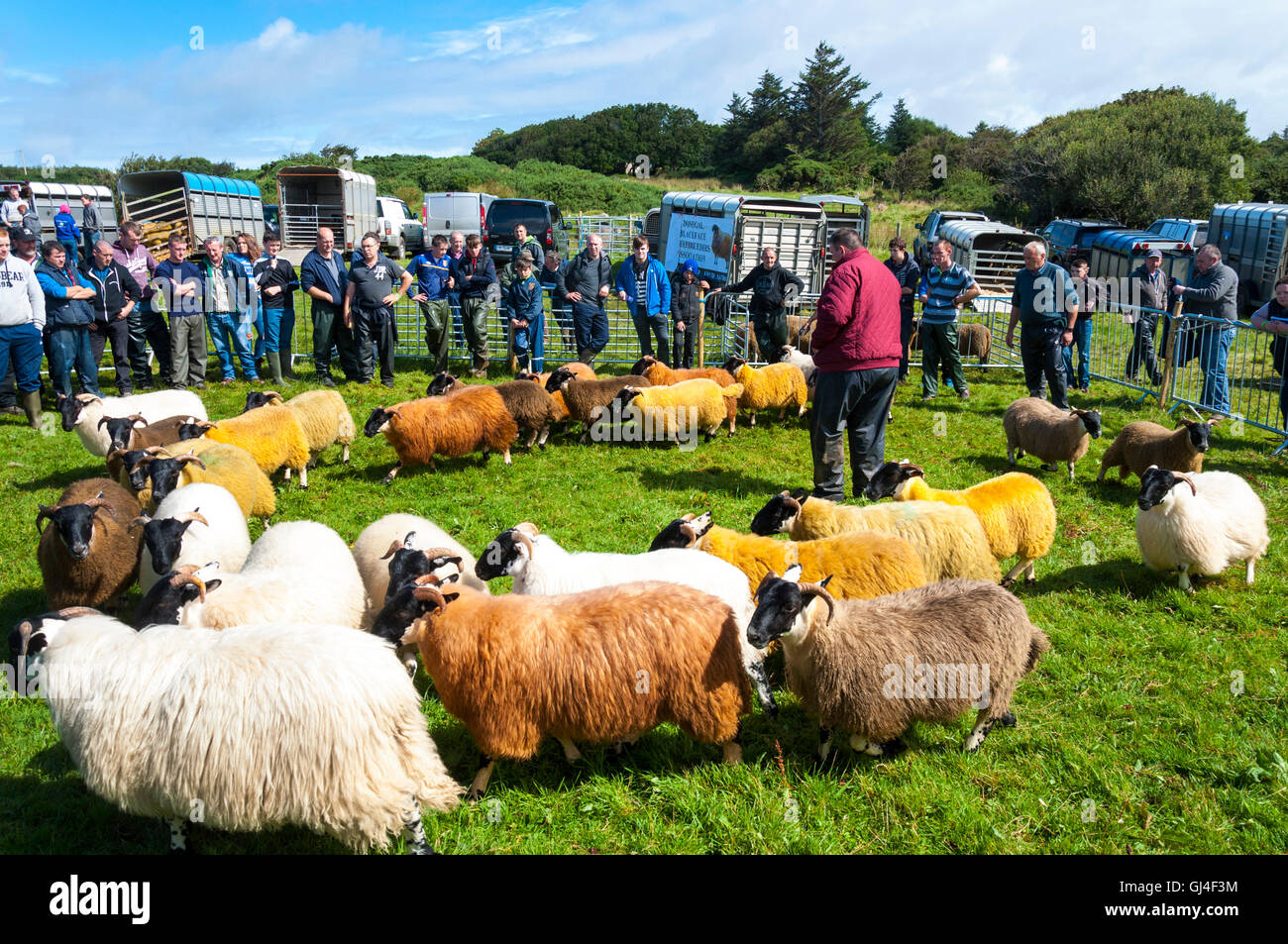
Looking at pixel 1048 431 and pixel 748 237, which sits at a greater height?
pixel 748 237

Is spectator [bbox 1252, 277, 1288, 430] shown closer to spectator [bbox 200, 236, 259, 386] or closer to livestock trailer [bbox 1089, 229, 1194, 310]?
livestock trailer [bbox 1089, 229, 1194, 310]

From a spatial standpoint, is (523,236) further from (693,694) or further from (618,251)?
(618,251)

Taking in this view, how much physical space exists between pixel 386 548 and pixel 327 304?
8296 mm

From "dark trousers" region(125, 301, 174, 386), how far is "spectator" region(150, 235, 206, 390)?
175mm

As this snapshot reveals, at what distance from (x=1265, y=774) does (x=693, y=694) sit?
10.1 ft

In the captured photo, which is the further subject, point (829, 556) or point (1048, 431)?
point (1048, 431)

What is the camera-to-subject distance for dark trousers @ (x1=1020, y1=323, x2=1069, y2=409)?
10.8 meters

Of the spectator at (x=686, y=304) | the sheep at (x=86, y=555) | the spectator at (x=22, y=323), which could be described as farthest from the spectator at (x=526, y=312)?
the sheep at (x=86, y=555)

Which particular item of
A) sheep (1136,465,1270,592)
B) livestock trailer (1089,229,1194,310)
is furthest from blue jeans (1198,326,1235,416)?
livestock trailer (1089,229,1194,310)

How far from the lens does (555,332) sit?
16.3 m

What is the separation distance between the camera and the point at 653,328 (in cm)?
1384

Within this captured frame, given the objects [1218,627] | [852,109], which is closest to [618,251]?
[1218,627]

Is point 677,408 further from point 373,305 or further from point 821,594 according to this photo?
point 821,594

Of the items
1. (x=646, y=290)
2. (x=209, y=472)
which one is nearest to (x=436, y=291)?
(x=646, y=290)
